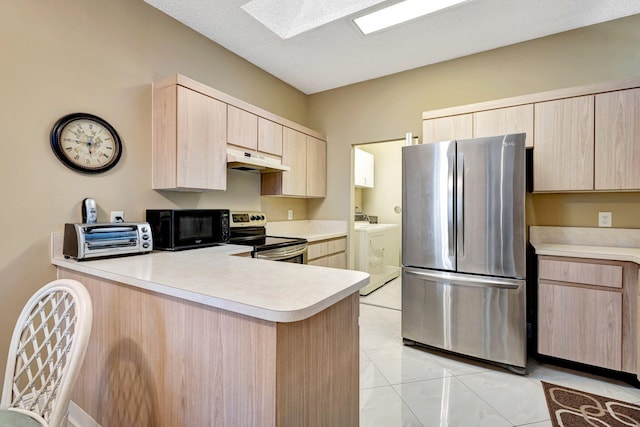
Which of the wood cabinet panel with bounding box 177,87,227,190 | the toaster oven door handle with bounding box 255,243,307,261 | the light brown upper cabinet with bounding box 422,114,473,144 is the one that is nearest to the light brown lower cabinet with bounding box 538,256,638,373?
the light brown upper cabinet with bounding box 422,114,473,144

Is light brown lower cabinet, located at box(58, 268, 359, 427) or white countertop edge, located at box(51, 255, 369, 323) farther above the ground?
white countertop edge, located at box(51, 255, 369, 323)

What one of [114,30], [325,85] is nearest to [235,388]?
[114,30]

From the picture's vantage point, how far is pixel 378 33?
8.36 feet

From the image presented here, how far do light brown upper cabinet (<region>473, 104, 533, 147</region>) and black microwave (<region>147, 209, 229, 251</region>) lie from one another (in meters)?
2.29

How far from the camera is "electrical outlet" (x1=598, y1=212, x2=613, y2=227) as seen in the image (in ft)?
7.67

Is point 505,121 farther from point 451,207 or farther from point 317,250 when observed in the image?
point 317,250

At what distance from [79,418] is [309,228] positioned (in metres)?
2.86

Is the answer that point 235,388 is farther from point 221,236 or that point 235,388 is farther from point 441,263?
point 441,263

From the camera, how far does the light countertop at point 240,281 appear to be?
0.86 m

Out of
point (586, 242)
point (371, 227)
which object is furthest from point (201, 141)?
point (586, 242)

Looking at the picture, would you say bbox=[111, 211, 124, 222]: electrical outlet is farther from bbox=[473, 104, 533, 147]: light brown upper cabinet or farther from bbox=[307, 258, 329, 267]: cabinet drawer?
bbox=[473, 104, 533, 147]: light brown upper cabinet

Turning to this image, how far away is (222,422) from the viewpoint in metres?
0.96

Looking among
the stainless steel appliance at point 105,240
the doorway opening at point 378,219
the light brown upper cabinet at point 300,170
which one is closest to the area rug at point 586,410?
the doorway opening at point 378,219

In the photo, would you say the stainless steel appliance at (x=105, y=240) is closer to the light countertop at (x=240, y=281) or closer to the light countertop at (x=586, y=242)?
the light countertop at (x=240, y=281)
